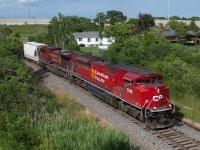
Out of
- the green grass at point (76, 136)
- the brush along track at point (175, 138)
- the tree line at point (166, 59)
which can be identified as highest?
the tree line at point (166, 59)

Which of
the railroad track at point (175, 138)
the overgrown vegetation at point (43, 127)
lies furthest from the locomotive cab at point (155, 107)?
the overgrown vegetation at point (43, 127)

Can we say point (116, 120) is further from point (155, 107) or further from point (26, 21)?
point (26, 21)

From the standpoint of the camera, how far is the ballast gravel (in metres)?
16.5

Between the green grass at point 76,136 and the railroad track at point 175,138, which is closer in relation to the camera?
the green grass at point 76,136

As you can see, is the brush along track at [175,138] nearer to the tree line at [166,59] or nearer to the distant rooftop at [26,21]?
the tree line at [166,59]

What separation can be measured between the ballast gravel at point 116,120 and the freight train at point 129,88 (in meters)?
0.54

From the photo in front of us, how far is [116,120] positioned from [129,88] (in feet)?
7.03

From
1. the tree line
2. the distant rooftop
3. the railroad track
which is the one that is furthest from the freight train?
the distant rooftop

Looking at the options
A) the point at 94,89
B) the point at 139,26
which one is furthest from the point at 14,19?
the point at 94,89

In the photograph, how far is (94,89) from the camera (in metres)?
25.9

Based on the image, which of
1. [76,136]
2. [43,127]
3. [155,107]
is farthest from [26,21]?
[76,136]

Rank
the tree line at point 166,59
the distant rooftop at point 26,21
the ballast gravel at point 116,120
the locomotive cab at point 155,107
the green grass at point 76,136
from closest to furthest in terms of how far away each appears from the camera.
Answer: the green grass at point 76,136 → the ballast gravel at point 116,120 → the locomotive cab at point 155,107 → the tree line at point 166,59 → the distant rooftop at point 26,21

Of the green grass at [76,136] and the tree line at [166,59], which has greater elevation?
the tree line at [166,59]

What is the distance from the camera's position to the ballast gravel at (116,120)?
16.5 m
